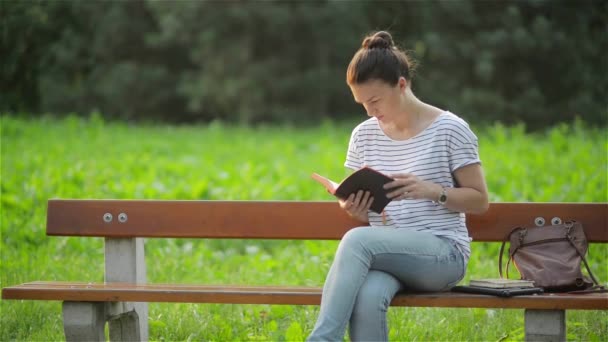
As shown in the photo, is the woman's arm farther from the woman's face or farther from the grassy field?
the grassy field

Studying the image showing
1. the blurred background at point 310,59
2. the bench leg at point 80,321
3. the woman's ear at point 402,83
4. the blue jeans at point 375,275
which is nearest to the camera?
the blue jeans at point 375,275

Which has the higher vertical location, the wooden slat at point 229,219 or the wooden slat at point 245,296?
the wooden slat at point 229,219

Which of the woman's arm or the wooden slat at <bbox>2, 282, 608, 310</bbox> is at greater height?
the woman's arm

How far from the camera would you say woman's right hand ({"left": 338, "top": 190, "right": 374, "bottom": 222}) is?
3.35 metres

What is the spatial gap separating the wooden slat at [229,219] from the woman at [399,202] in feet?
0.80

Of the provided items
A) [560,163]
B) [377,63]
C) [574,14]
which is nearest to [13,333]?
[377,63]

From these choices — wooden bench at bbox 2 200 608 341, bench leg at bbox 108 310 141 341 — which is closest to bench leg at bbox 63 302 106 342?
wooden bench at bbox 2 200 608 341

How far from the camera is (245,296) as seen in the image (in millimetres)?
3396

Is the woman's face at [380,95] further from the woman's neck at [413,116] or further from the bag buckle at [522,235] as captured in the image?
the bag buckle at [522,235]

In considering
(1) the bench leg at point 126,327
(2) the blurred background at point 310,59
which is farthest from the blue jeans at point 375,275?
(2) the blurred background at point 310,59

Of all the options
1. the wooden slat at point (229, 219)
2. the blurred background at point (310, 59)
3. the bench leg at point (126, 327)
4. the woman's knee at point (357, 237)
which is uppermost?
the blurred background at point (310, 59)

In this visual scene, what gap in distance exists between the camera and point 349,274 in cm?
315

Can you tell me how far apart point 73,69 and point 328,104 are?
26.7 ft

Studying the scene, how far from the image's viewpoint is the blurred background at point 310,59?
21281 mm
